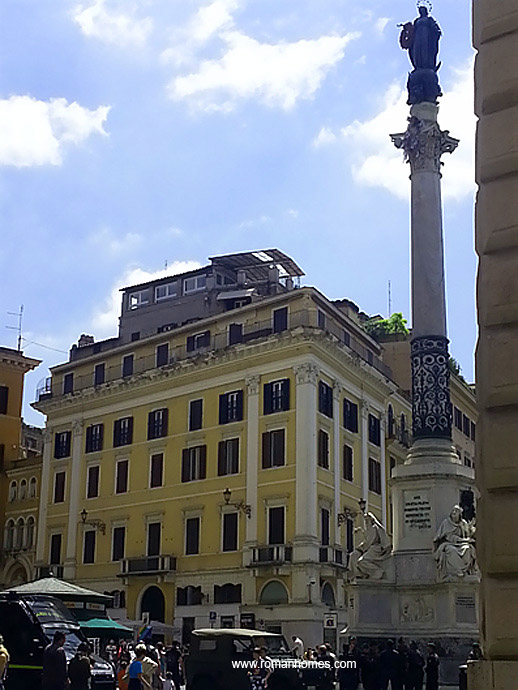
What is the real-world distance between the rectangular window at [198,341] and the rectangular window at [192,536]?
854 centimetres

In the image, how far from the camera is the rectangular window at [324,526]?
4662cm

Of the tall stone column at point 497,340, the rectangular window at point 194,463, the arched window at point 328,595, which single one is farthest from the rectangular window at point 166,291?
the tall stone column at point 497,340

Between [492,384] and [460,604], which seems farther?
[460,604]

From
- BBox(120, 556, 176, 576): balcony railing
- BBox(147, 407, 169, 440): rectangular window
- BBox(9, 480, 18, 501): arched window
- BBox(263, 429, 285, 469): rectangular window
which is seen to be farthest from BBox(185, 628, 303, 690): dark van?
BBox(9, 480, 18, 501): arched window

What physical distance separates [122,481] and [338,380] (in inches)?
490

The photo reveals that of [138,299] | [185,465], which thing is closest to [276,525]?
[185,465]

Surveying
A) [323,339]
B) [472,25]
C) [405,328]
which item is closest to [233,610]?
[323,339]

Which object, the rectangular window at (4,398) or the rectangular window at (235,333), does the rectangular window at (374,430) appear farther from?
the rectangular window at (4,398)

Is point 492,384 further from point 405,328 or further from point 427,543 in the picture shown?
point 405,328

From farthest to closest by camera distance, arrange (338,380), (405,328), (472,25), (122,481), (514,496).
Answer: (405,328) → (122,481) → (338,380) → (472,25) → (514,496)

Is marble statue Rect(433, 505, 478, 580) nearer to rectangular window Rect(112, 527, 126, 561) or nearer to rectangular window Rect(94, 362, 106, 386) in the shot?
rectangular window Rect(112, 527, 126, 561)

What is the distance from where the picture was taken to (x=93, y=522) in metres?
54.4

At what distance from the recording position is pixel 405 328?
226 feet

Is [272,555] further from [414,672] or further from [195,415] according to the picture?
[414,672]
